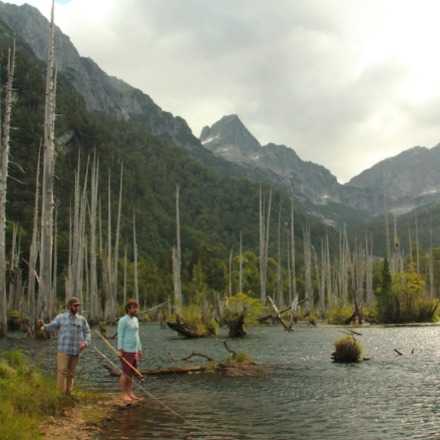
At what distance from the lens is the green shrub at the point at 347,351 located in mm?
23453

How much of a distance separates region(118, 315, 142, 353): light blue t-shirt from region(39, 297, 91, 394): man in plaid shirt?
869 mm

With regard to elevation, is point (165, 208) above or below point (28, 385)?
above

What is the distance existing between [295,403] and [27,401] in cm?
633

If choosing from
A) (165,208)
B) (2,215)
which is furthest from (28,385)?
(165,208)

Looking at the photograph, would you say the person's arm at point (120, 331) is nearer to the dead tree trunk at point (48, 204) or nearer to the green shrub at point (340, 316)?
the dead tree trunk at point (48, 204)

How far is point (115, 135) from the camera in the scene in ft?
601

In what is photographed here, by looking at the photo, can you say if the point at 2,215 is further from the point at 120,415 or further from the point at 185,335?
Result: the point at 120,415

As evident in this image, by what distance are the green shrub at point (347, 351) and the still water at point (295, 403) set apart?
0.73 m

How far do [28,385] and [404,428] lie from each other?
773cm

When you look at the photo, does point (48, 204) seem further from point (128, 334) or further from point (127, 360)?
point (127, 360)

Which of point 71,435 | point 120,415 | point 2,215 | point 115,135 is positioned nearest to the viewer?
point 71,435

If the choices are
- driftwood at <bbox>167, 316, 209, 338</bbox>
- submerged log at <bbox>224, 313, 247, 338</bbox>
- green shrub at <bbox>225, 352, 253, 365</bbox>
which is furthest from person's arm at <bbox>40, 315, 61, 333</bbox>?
submerged log at <bbox>224, 313, 247, 338</bbox>

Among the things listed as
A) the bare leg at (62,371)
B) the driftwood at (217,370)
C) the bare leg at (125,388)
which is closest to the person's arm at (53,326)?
the bare leg at (62,371)

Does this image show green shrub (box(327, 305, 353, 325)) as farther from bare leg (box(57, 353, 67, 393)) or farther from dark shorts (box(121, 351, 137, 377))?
bare leg (box(57, 353, 67, 393))
